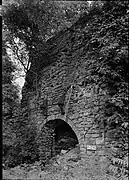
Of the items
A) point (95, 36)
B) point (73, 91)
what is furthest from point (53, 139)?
point (95, 36)

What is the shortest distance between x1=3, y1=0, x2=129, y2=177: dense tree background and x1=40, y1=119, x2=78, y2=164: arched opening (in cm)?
100

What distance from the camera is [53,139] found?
6902 mm

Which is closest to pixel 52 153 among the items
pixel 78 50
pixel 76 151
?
pixel 76 151

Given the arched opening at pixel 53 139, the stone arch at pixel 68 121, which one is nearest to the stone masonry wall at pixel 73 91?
the stone arch at pixel 68 121

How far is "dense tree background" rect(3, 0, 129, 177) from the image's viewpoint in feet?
15.4

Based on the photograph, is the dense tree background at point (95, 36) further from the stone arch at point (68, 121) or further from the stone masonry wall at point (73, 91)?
the stone arch at point (68, 121)

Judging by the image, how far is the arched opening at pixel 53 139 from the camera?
660cm

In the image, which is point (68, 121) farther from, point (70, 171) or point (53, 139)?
point (70, 171)

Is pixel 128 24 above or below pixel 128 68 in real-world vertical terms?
above

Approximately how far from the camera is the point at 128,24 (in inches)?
197

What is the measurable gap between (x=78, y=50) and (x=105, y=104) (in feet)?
6.76

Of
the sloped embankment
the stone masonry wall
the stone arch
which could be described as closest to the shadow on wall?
the stone arch

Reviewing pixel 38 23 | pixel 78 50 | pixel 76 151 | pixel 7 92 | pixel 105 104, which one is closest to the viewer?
pixel 7 92

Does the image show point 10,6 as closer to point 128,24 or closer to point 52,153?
point 128,24
